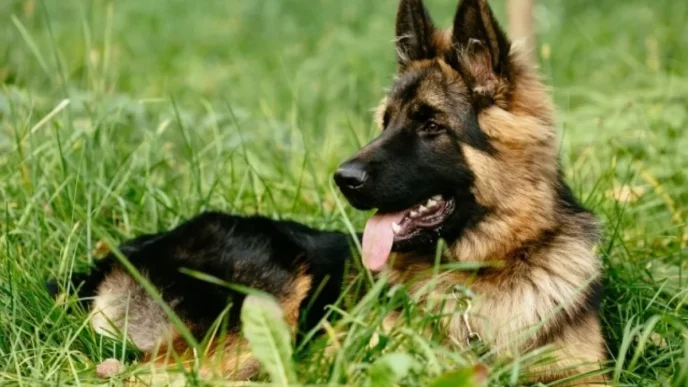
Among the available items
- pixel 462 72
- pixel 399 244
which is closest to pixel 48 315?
pixel 399 244

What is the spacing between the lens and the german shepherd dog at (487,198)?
3627 mm

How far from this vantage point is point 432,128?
3.78m

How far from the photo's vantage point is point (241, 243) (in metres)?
4.12

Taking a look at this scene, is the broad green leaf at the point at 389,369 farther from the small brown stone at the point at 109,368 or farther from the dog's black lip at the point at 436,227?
the small brown stone at the point at 109,368

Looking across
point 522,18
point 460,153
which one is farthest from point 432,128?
point 522,18

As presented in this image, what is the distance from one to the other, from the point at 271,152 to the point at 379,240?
262 cm

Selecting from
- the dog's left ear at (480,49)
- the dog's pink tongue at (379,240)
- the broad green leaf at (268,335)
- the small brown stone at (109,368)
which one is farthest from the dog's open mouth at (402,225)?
the small brown stone at (109,368)

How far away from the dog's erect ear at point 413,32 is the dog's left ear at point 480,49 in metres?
0.24

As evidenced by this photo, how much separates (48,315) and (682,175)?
3.74 metres

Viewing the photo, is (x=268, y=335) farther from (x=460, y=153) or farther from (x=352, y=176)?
(x=460, y=153)

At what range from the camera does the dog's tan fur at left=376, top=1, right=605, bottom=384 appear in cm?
363

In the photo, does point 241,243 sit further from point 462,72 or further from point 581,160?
point 581,160

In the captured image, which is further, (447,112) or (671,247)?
(671,247)

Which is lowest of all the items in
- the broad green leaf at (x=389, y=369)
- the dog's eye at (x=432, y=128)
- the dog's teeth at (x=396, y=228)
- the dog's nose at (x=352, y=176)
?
the broad green leaf at (x=389, y=369)
